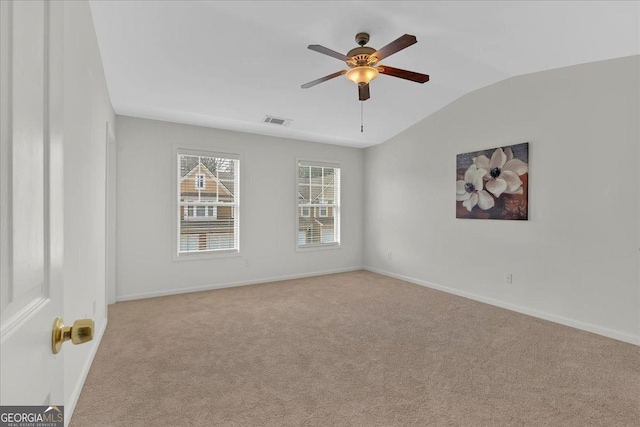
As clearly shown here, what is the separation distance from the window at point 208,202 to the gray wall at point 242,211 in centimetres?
14

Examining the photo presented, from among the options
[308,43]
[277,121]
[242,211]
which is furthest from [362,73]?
[242,211]

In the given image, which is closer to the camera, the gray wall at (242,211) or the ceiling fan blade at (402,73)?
the ceiling fan blade at (402,73)

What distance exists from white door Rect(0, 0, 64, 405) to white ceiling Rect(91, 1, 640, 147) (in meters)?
2.34

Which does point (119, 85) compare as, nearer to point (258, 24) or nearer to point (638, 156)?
point (258, 24)

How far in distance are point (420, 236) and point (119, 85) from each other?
4.45 metres

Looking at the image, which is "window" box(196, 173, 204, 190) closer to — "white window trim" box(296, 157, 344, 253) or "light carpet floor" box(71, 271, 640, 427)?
"white window trim" box(296, 157, 344, 253)

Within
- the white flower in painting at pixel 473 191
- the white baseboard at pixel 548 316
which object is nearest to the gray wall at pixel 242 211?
the white baseboard at pixel 548 316

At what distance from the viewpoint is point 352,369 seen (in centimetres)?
250

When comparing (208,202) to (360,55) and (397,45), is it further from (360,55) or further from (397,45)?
(397,45)

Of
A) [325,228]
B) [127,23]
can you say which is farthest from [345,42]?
[325,228]

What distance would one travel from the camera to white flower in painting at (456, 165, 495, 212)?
423cm

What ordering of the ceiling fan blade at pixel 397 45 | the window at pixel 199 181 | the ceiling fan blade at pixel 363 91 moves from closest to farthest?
the ceiling fan blade at pixel 397 45 → the ceiling fan blade at pixel 363 91 → the window at pixel 199 181

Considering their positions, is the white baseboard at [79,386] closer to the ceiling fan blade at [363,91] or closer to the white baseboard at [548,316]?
the ceiling fan blade at [363,91]

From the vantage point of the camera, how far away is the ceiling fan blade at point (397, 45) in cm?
231
